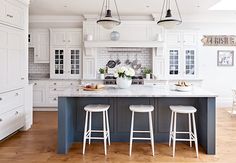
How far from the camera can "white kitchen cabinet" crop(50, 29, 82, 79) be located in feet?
22.1

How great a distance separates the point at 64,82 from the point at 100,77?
1049mm

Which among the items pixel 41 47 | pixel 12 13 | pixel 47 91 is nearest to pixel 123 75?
pixel 12 13

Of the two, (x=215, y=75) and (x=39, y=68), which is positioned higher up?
(x=39, y=68)

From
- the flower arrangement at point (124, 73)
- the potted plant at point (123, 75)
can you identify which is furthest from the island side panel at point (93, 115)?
the flower arrangement at point (124, 73)

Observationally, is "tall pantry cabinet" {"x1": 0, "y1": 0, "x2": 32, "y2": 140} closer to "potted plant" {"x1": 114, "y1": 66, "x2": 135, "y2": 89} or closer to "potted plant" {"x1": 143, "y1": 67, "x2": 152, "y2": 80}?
"potted plant" {"x1": 114, "y1": 66, "x2": 135, "y2": 89}

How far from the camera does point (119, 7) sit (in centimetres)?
604

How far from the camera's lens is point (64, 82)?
664 cm

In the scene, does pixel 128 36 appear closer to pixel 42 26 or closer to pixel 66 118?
pixel 42 26

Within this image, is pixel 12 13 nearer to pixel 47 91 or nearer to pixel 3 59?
pixel 3 59

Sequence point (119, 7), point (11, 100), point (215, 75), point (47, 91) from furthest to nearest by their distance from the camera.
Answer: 1. point (215, 75)
2. point (47, 91)
3. point (119, 7)
4. point (11, 100)

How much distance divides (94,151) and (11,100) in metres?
1.78

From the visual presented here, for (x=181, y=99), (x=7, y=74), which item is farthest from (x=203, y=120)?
(x=7, y=74)

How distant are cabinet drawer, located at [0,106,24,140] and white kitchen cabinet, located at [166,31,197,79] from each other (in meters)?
4.22

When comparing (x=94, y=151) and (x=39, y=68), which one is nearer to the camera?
(x=94, y=151)
